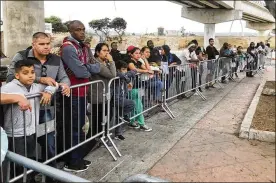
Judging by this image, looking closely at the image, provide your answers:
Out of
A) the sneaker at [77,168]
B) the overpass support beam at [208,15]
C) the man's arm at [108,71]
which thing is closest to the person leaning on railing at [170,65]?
the man's arm at [108,71]

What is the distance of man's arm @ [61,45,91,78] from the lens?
12.5ft

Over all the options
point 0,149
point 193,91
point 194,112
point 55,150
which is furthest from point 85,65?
point 193,91

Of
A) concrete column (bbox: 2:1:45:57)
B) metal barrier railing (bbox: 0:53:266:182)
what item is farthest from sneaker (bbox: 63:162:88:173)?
concrete column (bbox: 2:1:45:57)

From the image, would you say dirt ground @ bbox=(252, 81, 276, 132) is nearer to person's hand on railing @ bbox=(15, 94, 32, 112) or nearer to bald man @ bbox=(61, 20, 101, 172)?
bald man @ bbox=(61, 20, 101, 172)

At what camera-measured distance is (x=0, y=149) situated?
8.64ft

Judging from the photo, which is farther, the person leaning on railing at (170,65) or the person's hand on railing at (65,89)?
the person leaning on railing at (170,65)

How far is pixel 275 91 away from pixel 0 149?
7.41m

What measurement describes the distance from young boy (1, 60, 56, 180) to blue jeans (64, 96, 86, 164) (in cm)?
59

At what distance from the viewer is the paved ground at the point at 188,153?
3.76 m

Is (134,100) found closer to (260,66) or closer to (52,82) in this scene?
(52,82)

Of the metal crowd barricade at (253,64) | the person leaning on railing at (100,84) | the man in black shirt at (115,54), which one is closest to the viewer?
the person leaning on railing at (100,84)

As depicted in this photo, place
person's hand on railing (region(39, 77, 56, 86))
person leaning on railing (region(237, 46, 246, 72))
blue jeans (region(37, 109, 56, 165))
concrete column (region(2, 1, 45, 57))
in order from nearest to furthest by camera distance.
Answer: person's hand on railing (region(39, 77, 56, 86))
blue jeans (region(37, 109, 56, 165))
person leaning on railing (region(237, 46, 246, 72))
concrete column (region(2, 1, 45, 57))

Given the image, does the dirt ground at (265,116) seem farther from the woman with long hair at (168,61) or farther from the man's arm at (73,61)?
the man's arm at (73,61)

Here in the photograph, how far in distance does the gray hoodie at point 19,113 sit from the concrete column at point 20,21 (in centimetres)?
1355
